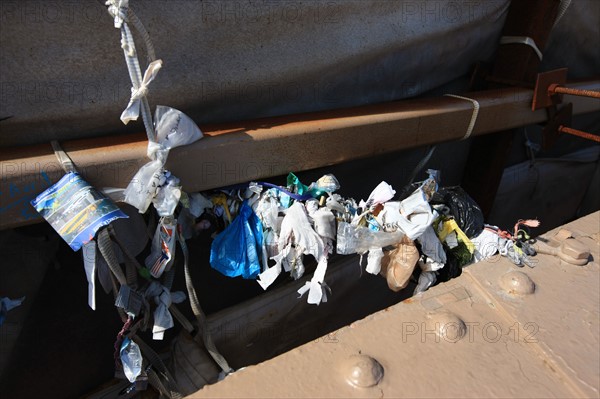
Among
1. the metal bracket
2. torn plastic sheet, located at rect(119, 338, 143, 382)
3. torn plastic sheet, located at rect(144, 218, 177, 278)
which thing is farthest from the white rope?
the metal bracket

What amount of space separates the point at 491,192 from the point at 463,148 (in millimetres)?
380

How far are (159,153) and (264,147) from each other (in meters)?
0.38

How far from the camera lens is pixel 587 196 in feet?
14.5

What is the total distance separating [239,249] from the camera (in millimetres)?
1444

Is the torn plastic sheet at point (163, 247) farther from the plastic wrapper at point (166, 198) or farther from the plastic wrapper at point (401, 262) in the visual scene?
the plastic wrapper at point (401, 262)

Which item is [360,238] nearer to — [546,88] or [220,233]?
[220,233]

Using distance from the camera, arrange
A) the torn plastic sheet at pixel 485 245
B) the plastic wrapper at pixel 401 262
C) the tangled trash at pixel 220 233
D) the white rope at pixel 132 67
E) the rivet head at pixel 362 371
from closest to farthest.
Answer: the rivet head at pixel 362 371 → the white rope at pixel 132 67 → the tangled trash at pixel 220 233 → the plastic wrapper at pixel 401 262 → the torn plastic sheet at pixel 485 245

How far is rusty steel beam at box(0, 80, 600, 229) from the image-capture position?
45.9 inches

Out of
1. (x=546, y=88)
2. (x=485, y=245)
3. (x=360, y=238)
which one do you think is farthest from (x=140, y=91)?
(x=546, y=88)

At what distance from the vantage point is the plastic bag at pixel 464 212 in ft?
5.63

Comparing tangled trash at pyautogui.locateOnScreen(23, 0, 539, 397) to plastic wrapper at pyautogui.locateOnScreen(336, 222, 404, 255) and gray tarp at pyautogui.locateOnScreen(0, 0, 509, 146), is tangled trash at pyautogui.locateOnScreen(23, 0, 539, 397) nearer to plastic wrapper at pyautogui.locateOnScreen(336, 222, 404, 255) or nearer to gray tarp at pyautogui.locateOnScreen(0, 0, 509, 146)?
plastic wrapper at pyautogui.locateOnScreen(336, 222, 404, 255)

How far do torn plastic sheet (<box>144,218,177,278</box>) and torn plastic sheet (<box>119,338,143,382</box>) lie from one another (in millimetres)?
237

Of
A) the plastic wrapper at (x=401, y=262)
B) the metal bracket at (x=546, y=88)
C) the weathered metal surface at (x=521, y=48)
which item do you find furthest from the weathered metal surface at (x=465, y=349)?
the weathered metal surface at (x=521, y=48)

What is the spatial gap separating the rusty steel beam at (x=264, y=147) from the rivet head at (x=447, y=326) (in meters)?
0.74
